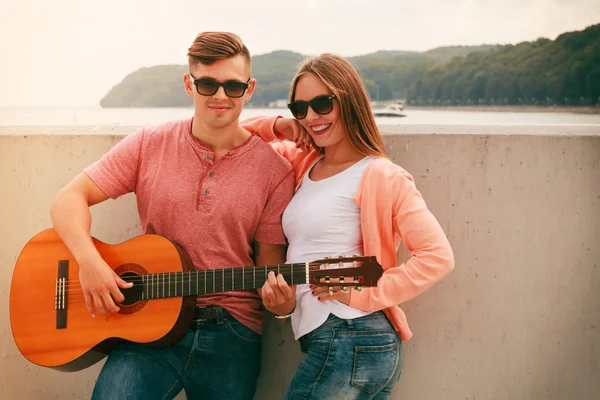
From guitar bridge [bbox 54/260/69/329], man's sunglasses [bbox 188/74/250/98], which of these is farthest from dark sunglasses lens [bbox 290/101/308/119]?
guitar bridge [bbox 54/260/69/329]

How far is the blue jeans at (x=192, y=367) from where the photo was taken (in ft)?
5.75

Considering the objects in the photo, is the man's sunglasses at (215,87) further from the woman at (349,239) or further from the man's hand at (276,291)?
the man's hand at (276,291)

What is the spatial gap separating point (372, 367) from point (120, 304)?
37.9 inches

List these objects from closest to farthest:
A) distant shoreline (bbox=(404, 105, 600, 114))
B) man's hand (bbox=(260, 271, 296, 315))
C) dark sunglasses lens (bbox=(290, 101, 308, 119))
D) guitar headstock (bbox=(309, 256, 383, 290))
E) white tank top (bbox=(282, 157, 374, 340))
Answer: guitar headstock (bbox=(309, 256, 383, 290)) < man's hand (bbox=(260, 271, 296, 315)) < white tank top (bbox=(282, 157, 374, 340)) < dark sunglasses lens (bbox=(290, 101, 308, 119)) < distant shoreline (bbox=(404, 105, 600, 114))

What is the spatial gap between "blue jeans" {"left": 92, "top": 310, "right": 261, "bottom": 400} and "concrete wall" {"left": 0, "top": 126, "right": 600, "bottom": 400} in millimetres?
421

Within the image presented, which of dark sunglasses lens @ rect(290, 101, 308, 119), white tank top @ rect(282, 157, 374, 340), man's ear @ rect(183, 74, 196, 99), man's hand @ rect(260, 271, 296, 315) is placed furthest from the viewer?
man's ear @ rect(183, 74, 196, 99)

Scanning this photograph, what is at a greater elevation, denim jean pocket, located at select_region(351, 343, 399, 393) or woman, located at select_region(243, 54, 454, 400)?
woman, located at select_region(243, 54, 454, 400)

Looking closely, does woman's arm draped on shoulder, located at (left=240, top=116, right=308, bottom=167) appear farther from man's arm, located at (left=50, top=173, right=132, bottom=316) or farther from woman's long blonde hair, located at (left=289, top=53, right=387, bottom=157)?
man's arm, located at (left=50, top=173, right=132, bottom=316)

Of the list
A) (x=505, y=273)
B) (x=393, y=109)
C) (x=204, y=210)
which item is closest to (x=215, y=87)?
(x=204, y=210)

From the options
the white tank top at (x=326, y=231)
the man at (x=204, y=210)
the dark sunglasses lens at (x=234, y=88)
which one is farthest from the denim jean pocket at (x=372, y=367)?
the dark sunglasses lens at (x=234, y=88)

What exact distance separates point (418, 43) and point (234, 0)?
6.92ft

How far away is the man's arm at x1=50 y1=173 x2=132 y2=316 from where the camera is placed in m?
1.77

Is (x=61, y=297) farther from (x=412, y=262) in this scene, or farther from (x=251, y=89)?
(x=412, y=262)

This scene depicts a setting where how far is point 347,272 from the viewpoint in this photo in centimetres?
151
